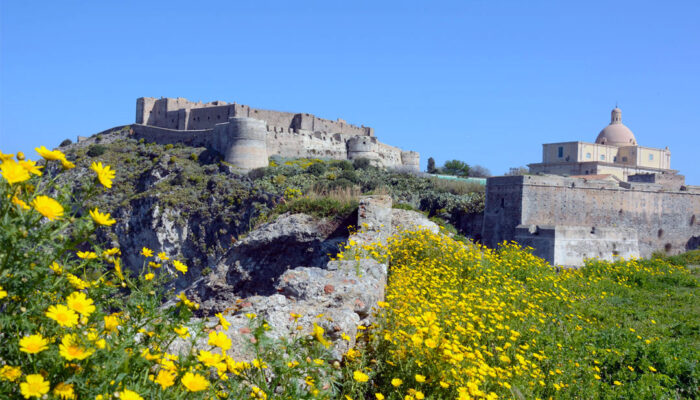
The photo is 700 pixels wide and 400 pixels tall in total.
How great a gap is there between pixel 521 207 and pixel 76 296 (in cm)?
2177

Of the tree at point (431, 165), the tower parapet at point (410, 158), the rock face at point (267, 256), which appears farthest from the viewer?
the tree at point (431, 165)

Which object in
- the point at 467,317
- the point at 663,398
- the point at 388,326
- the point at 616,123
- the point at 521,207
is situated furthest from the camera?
the point at 616,123

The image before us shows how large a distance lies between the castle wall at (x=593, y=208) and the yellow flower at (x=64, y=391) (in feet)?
71.3

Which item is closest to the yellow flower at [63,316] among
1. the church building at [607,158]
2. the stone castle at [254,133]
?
the stone castle at [254,133]

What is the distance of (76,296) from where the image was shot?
183 centimetres

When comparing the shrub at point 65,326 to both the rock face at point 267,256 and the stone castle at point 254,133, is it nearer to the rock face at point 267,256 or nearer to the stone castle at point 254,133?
the rock face at point 267,256

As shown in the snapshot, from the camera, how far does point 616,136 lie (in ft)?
162

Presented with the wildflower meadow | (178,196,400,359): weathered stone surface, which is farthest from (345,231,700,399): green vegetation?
(178,196,400,359): weathered stone surface

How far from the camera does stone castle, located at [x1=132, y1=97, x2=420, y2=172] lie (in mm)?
37031

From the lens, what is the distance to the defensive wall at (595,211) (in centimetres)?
1984

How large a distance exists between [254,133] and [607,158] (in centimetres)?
3143

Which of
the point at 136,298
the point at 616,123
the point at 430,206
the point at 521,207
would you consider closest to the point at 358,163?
the point at 430,206

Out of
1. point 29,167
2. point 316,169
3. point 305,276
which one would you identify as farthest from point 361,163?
point 29,167

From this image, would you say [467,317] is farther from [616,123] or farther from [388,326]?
[616,123]
